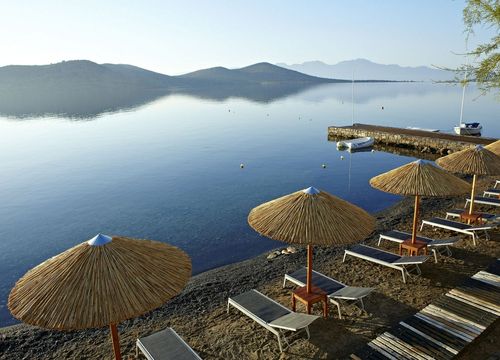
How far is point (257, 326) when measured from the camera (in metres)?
7.61

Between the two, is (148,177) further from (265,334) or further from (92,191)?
(265,334)

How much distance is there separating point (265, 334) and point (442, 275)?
5275 millimetres

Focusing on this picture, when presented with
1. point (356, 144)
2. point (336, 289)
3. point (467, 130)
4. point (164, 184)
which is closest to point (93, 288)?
point (336, 289)

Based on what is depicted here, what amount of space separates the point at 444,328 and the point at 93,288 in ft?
19.4

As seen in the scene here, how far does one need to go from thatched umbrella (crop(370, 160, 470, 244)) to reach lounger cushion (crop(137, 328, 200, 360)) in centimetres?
653

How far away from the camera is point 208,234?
17.0 metres

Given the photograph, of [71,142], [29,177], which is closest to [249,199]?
[29,177]

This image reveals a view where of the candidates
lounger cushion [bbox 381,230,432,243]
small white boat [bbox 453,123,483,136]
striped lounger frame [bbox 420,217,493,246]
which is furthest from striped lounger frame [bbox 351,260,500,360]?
small white boat [bbox 453,123,483,136]

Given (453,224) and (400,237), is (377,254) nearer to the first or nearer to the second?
(400,237)

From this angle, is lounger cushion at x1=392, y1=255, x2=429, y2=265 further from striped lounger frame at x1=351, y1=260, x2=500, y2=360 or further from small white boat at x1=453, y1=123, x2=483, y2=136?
small white boat at x1=453, y1=123, x2=483, y2=136

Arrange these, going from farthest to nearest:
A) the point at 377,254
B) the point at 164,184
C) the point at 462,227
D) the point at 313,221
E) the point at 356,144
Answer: the point at 356,144 → the point at 164,184 → the point at 462,227 → the point at 377,254 → the point at 313,221

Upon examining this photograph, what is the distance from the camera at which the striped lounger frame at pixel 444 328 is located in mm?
5672

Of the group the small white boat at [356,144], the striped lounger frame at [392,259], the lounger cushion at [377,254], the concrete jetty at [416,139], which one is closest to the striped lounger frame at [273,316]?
the striped lounger frame at [392,259]

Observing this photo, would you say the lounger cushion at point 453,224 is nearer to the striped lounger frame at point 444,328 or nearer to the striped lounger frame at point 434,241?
the striped lounger frame at point 434,241
